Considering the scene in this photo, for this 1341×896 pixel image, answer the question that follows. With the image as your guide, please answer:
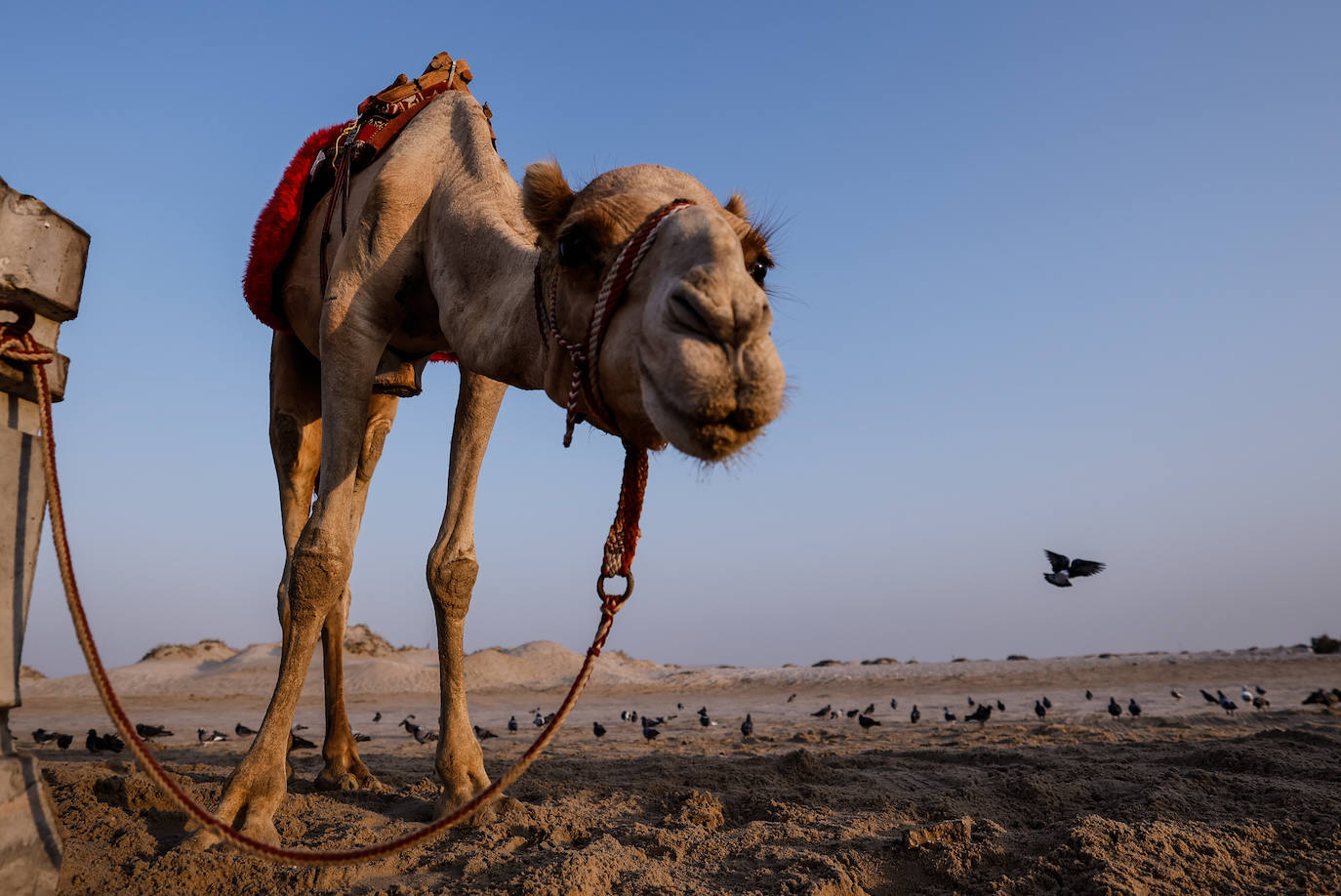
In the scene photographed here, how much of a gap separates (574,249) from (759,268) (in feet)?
2.00

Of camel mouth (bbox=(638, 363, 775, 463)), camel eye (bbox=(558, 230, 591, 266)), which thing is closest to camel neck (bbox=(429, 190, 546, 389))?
camel eye (bbox=(558, 230, 591, 266))

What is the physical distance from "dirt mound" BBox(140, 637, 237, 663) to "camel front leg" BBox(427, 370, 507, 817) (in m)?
28.2

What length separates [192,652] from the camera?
28.9 metres

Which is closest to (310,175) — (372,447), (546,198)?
(372,447)

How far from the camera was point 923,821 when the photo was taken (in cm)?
388

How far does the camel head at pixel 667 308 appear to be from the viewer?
2201 mm

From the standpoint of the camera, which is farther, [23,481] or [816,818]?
[816,818]

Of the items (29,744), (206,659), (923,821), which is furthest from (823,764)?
(206,659)

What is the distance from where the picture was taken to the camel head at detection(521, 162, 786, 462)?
86.7 inches

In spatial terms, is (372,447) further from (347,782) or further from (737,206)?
(737,206)

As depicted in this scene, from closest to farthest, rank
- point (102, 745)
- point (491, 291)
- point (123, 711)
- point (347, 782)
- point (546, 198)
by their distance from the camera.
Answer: point (123, 711)
point (546, 198)
point (491, 291)
point (347, 782)
point (102, 745)

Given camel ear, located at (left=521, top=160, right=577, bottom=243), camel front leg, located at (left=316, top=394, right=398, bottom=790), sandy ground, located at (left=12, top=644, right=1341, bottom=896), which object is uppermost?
camel ear, located at (left=521, top=160, right=577, bottom=243)

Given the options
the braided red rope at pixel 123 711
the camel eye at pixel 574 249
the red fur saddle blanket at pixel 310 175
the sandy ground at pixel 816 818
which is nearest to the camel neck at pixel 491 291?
→ the camel eye at pixel 574 249

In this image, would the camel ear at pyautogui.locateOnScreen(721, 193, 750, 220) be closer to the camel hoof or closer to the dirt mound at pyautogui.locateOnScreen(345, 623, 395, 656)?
the camel hoof
